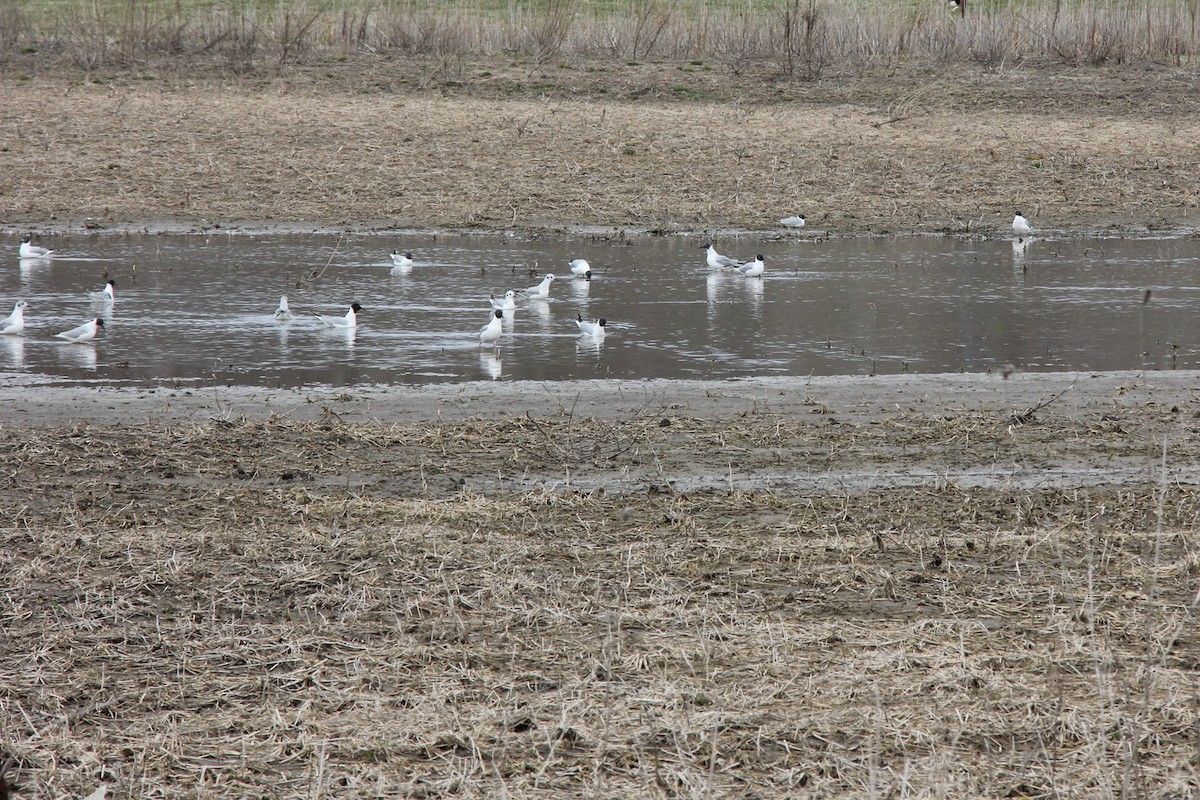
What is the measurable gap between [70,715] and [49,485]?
284cm

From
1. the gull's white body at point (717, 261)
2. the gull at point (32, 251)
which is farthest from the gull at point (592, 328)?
the gull at point (32, 251)

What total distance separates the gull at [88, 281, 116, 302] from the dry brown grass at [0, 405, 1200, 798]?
15.9 feet

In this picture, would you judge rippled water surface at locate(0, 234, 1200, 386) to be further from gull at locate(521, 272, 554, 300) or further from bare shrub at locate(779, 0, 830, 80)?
bare shrub at locate(779, 0, 830, 80)

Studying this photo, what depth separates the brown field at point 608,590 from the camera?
416cm

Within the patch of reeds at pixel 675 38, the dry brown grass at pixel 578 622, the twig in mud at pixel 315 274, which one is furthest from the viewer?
the patch of reeds at pixel 675 38

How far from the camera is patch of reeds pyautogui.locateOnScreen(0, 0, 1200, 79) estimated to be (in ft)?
82.6

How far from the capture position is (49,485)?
6973 mm

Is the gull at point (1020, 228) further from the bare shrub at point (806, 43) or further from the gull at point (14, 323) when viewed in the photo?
the gull at point (14, 323)

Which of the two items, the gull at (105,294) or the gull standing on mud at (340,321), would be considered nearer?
the gull standing on mud at (340,321)

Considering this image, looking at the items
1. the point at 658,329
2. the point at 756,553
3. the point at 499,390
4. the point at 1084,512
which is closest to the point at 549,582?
the point at 756,553

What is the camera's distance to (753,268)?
47.2 feet

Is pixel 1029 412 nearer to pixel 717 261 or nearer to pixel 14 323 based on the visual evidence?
pixel 717 261

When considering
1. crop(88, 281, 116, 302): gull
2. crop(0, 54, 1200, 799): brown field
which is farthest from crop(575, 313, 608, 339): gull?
crop(88, 281, 116, 302): gull

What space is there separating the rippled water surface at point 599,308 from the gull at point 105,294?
104 millimetres
